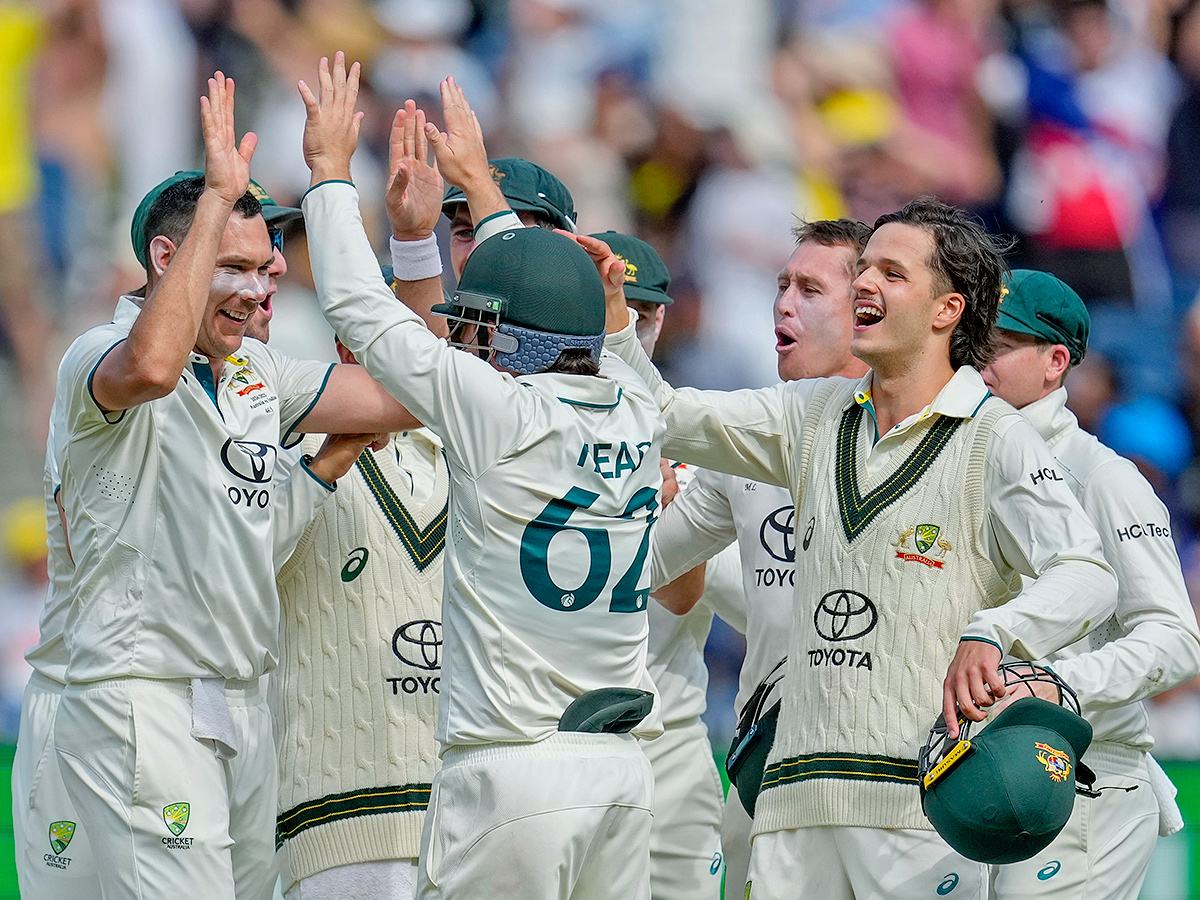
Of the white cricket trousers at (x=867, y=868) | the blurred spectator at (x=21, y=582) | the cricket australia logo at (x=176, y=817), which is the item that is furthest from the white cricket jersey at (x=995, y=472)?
the blurred spectator at (x=21, y=582)

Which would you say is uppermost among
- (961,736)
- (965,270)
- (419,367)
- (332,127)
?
(332,127)

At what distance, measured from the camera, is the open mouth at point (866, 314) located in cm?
409

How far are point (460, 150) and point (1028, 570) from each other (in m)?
1.81

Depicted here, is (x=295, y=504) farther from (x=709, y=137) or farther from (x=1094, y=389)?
(x=1094, y=389)

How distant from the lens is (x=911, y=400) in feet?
13.5

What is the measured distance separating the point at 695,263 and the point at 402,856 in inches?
256

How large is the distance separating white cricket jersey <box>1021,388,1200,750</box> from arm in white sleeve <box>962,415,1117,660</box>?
33 cm

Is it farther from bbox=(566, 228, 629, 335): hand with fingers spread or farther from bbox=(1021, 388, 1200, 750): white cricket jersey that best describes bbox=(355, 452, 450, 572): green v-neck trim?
bbox=(1021, 388, 1200, 750): white cricket jersey

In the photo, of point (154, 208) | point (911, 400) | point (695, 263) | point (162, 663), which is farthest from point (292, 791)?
point (695, 263)

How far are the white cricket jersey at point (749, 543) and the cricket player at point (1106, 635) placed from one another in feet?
2.84


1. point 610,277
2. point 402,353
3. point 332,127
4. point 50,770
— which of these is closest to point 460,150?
point 332,127

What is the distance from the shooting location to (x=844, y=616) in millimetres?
3955

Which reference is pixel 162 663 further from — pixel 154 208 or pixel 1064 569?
pixel 1064 569

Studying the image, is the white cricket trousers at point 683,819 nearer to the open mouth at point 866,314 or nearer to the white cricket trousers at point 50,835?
the open mouth at point 866,314
